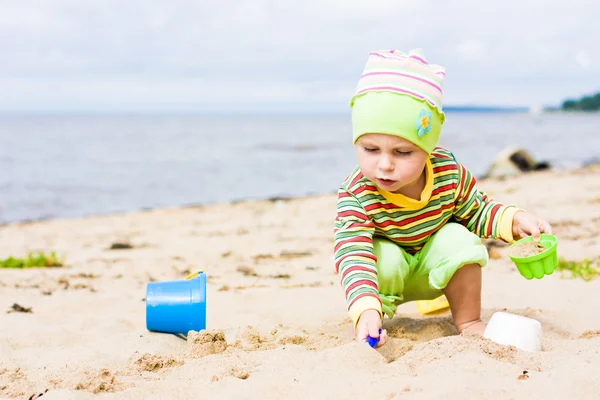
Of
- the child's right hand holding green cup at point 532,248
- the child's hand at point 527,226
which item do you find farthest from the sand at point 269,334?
the child's hand at point 527,226

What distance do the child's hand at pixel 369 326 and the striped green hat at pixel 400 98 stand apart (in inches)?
27.5

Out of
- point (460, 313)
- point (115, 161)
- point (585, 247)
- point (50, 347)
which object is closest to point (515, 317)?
point (460, 313)

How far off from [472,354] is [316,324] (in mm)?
1187

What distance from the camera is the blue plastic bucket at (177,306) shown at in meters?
2.86

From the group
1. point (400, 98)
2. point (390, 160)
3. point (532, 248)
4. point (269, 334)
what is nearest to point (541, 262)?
point (532, 248)

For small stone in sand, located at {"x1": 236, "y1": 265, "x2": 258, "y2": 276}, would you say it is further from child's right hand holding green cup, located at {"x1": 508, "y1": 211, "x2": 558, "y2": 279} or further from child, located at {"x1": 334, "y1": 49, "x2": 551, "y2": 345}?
child's right hand holding green cup, located at {"x1": 508, "y1": 211, "x2": 558, "y2": 279}

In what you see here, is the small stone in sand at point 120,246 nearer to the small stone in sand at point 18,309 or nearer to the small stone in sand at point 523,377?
the small stone in sand at point 18,309

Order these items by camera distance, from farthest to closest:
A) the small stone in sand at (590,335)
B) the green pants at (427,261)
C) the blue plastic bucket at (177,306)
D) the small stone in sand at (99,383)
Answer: the blue plastic bucket at (177,306) < the green pants at (427,261) < the small stone in sand at (590,335) < the small stone in sand at (99,383)

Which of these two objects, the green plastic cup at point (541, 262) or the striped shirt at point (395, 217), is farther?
the striped shirt at point (395, 217)

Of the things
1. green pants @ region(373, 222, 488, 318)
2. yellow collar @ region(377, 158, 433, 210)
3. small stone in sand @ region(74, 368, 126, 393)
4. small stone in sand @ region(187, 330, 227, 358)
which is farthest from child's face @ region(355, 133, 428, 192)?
small stone in sand @ region(74, 368, 126, 393)

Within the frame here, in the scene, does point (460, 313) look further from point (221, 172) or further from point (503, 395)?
point (221, 172)

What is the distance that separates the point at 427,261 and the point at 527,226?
1.52 ft

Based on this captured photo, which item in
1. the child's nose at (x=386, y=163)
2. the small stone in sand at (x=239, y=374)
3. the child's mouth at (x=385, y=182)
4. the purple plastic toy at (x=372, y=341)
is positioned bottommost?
the small stone in sand at (x=239, y=374)

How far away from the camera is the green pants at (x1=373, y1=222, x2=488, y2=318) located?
266cm
